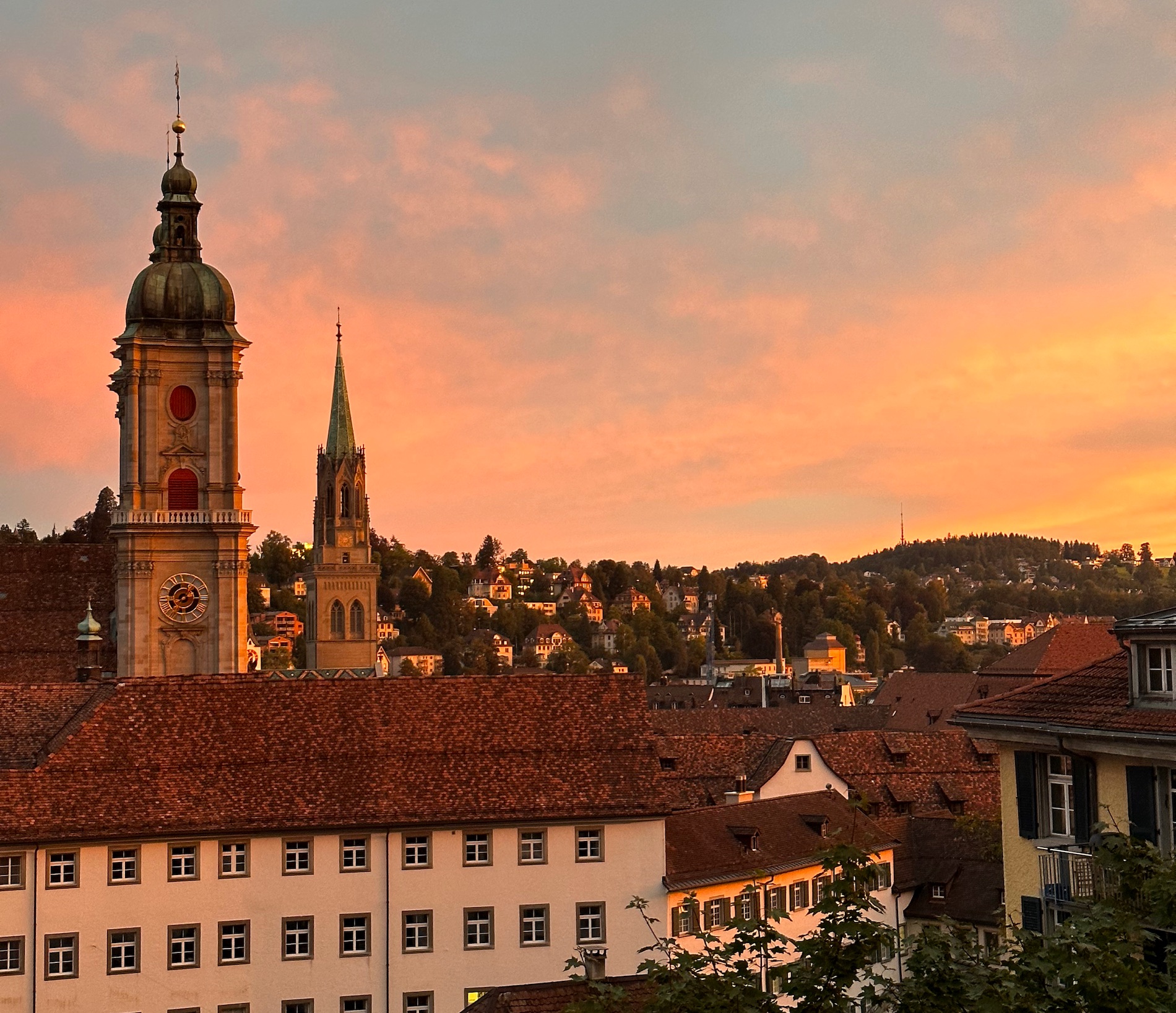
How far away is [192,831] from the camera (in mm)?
44406

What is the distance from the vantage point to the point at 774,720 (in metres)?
104

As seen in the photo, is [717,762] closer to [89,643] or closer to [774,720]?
[89,643]

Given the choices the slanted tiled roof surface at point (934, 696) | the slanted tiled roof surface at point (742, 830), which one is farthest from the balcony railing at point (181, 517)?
the slanted tiled roof surface at point (934, 696)

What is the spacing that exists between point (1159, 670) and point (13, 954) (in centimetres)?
2908

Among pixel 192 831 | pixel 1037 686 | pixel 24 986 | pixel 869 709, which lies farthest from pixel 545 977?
pixel 869 709

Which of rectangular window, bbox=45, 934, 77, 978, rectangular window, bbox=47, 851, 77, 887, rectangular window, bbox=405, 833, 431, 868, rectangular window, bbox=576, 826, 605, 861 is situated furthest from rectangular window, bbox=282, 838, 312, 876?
rectangular window, bbox=576, 826, 605, 861

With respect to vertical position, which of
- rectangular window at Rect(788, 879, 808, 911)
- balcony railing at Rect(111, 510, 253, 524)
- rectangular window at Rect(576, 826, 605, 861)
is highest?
balcony railing at Rect(111, 510, 253, 524)

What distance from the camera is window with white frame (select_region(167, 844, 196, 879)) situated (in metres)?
44.5

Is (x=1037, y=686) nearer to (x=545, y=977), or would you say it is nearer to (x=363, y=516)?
(x=545, y=977)

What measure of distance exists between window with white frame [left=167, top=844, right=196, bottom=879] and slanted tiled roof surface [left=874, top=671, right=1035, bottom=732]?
67.6m

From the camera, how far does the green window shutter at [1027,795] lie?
27.2 meters

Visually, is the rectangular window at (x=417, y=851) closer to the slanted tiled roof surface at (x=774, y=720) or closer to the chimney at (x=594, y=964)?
the chimney at (x=594, y=964)

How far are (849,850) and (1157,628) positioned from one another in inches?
397

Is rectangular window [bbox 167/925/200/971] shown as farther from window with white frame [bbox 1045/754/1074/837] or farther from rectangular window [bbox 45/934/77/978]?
window with white frame [bbox 1045/754/1074/837]
